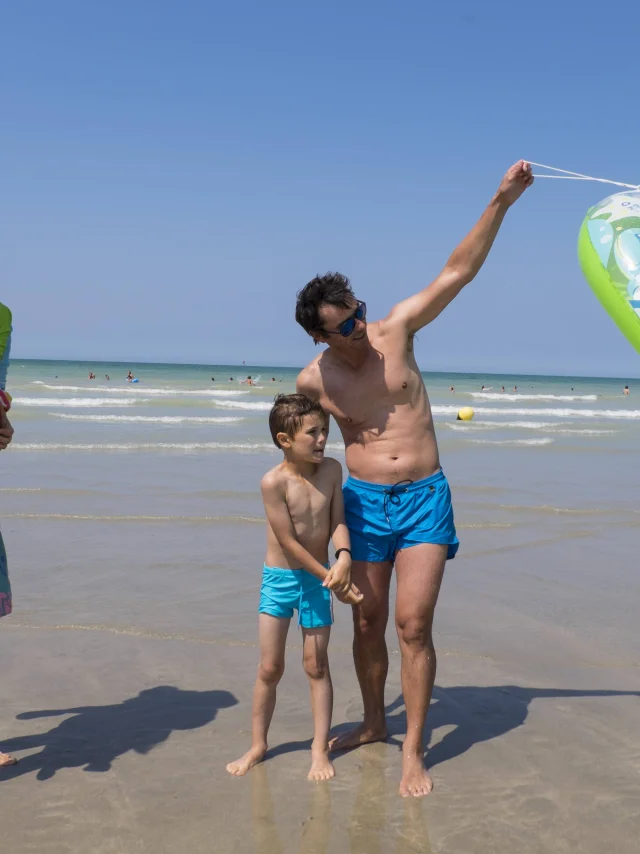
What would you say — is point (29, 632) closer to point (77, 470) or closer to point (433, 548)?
point (433, 548)

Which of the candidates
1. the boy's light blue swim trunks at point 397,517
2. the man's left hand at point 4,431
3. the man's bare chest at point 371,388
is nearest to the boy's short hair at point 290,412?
the man's bare chest at point 371,388

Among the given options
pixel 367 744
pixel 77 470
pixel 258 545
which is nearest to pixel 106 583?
pixel 258 545

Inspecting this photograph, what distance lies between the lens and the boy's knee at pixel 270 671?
3.64 meters

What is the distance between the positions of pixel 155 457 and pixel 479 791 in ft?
36.2

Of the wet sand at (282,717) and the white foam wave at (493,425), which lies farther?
the white foam wave at (493,425)

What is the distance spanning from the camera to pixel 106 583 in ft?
21.1

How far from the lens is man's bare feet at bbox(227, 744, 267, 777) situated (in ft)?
11.9

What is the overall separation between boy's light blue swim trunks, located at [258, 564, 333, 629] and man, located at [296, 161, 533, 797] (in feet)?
0.74

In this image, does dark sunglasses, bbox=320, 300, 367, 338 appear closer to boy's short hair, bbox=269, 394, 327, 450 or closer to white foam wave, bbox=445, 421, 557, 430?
boy's short hair, bbox=269, 394, 327, 450

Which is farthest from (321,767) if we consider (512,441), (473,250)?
(512,441)

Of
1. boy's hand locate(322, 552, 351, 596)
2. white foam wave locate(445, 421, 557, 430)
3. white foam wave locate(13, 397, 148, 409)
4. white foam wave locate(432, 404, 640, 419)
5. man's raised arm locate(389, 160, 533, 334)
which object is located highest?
man's raised arm locate(389, 160, 533, 334)

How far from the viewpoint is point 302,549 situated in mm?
3559

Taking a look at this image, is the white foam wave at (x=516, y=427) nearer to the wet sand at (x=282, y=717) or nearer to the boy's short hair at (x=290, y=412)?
the wet sand at (x=282, y=717)

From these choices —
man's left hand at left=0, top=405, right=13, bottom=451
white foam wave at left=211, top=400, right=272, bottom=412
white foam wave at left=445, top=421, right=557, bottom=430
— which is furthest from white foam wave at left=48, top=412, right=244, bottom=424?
man's left hand at left=0, top=405, right=13, bottom=451
